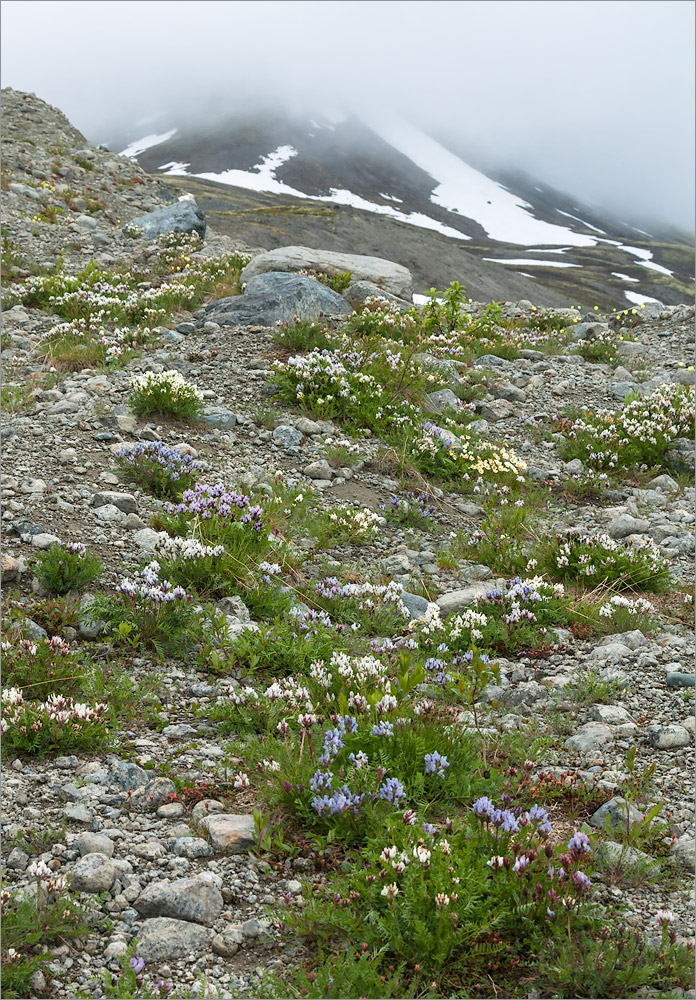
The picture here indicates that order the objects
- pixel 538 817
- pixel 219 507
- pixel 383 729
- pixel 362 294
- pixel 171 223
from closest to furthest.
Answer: pixel 538 817, pixel 383 729, pixel 219 507, pixel 362 294, pixel 171 223

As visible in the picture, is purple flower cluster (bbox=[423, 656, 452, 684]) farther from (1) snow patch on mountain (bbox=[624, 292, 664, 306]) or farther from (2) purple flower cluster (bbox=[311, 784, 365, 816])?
(1) snow patch on mountain (bbox=[624, 292, 664, 306])

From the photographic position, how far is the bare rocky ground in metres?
3.27

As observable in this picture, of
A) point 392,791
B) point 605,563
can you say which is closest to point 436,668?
point 392,791

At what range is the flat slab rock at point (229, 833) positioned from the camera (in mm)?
3699

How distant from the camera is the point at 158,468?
751 cm

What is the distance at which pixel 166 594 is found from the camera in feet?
17.9

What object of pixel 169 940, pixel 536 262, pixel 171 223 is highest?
pixel 536 262

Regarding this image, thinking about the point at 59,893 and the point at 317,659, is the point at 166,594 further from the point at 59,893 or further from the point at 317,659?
the point at 59,893

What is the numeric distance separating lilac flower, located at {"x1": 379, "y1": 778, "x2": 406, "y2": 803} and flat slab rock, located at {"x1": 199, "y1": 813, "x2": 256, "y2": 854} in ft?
2.26

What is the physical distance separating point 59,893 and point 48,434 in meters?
5.82

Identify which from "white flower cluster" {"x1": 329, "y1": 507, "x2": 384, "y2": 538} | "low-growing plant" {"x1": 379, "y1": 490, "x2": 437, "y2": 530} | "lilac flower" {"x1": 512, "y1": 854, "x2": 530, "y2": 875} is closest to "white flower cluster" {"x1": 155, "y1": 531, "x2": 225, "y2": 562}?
"white flower cluster" {"x1": 329, "y1": 507, "x2": 384, "y2": 538}

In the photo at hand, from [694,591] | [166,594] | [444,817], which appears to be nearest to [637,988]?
[444,817]

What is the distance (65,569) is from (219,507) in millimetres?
1584

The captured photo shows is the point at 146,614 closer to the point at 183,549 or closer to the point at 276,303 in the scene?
the point at 183,549
